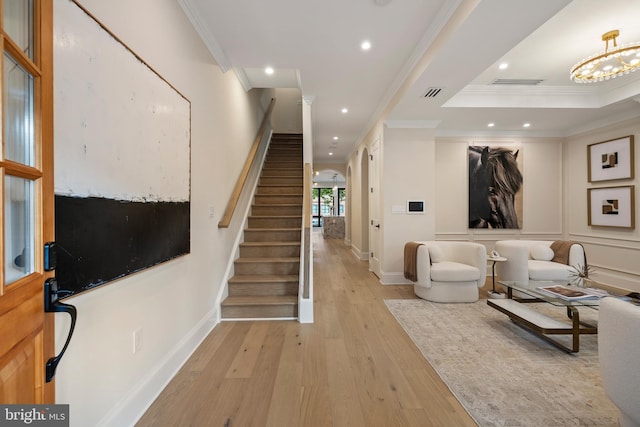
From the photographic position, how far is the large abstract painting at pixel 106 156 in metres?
1.07

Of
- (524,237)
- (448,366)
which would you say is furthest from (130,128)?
(524,237)

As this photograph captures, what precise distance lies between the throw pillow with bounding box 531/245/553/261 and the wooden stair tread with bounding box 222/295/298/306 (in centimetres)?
386

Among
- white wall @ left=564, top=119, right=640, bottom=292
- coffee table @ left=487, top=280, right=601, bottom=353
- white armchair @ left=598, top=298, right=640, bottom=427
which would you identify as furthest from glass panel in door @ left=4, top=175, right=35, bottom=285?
white wall @ left=564, top=119, right=640, bottom=292

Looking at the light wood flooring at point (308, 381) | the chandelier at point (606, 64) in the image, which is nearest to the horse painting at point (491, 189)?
the chandelier at point (606, 64)

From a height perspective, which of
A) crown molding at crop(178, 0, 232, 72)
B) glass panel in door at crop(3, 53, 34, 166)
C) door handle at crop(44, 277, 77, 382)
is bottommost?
door handle at crop(44, 277, 77, 382)

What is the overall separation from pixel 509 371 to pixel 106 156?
3032 mm

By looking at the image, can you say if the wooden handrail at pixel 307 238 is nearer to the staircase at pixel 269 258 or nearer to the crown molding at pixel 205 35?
the staircase at pixel 269 258

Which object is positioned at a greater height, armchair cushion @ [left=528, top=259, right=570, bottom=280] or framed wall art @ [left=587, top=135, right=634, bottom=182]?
framed wall art @ [left=587, top=135, right=634, bottom=182]

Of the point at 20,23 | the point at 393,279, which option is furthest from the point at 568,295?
the point at 20,23

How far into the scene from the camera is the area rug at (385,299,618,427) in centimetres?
159

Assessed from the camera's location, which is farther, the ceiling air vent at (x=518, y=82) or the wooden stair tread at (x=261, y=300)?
the ceiling air vent at (x=518, y=82)

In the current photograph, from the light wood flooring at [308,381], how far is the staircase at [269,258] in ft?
0.59

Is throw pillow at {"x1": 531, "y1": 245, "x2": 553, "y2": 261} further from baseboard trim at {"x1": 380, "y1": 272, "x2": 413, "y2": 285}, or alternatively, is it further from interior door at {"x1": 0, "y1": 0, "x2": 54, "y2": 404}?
interior door at {"x1": 0, "y1": 0, "x2": 54, "y2": 404}

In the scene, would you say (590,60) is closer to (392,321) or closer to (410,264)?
(410,264)
